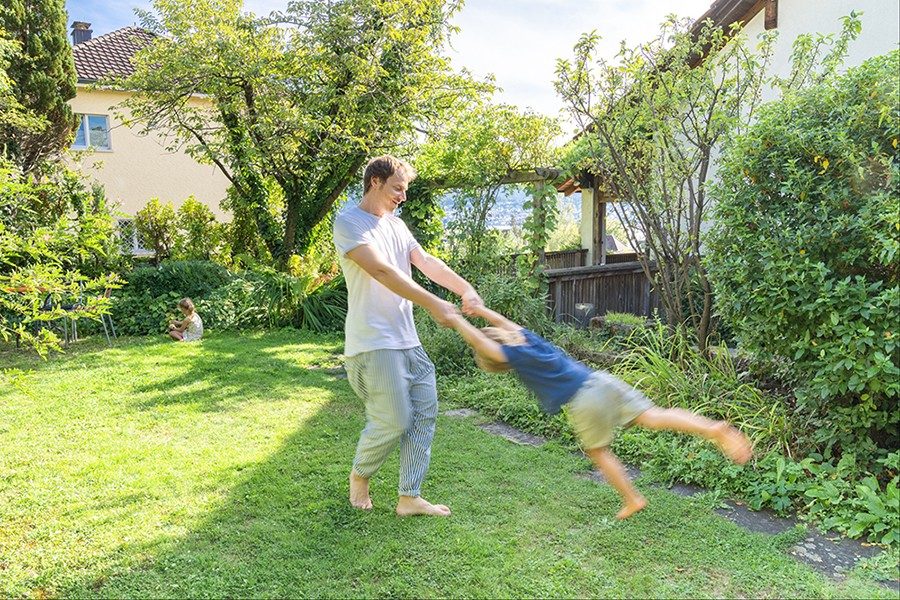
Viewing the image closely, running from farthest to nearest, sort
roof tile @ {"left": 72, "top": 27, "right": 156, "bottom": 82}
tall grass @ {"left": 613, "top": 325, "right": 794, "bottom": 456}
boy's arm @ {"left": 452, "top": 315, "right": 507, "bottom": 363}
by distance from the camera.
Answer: roof tile @ {"left": 72, "top": 27, "right": 156, "bottom": 82} → tall grass @ {"left": 613, "top": 325, "right": 794, "bottom": 456} → boy's arm @ {"left": 452, "top": 315, "right": 507, "bottom": 363}

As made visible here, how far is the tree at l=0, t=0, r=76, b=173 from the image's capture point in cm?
1016

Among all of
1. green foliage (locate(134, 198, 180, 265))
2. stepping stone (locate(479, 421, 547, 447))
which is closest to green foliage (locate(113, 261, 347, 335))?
green foliage (locate(134, 198, 180, 265))

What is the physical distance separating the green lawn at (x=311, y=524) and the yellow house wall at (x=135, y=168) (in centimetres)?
1298

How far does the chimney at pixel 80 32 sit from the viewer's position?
1989cm

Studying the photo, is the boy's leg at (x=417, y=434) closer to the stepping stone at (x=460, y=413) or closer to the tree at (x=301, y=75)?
the stepping stone at (x=460, y=413)

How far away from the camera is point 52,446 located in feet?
15.1

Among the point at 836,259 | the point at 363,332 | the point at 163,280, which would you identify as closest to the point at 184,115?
the point at 163,280

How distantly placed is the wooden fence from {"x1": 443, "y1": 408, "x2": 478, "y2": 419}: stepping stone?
107 inches

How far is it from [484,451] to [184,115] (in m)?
10.7

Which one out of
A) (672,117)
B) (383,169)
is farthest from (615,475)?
(672,117)

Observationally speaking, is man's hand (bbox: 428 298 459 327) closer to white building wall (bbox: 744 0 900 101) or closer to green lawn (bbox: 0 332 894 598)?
green lawn (bbox: 0 332 894 598)

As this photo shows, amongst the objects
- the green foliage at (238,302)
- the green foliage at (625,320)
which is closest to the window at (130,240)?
the green foliage at (238,302)

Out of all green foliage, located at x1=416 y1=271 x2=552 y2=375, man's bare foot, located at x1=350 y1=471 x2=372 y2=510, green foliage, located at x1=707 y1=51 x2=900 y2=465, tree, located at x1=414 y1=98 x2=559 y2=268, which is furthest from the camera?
tree, located at x1=414 y1=98 x2=559 y2=268

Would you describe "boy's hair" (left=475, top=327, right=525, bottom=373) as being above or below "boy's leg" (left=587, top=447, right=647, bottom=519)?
above
